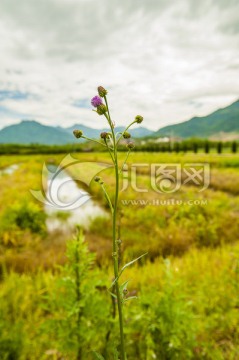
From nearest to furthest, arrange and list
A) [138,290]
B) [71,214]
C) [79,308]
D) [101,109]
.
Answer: [101,109], [79,308], [138,290], [71,214]

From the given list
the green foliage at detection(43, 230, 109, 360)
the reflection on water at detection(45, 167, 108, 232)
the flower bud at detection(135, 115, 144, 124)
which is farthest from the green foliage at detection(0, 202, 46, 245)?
the flower bud at detection(135, 115, 144, 124)

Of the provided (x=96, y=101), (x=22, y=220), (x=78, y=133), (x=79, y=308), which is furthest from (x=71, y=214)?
(x=96, y=101)

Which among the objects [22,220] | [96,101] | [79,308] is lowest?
[22,220]

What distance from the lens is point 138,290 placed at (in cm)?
412

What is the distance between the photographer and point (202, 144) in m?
83.8

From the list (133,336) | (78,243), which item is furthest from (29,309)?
(78,243)

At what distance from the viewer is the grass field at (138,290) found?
2371 millimetres

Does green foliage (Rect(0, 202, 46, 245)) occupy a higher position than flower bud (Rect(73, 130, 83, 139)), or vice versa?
flower bud (Rect(73, 130, 83, 139))

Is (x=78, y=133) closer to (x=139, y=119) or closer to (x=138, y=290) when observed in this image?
(x=139, y=119)

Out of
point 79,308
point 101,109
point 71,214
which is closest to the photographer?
point 101,109

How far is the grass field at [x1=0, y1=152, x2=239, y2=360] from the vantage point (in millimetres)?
2371

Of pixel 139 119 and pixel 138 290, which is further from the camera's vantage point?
pixel 138 290

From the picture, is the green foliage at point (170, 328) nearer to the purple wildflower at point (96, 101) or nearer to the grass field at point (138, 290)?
the grass field at point (138, 290)

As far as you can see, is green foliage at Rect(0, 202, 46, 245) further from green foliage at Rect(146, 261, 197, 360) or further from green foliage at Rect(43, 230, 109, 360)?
green foliage at Rect(146, 261, 197, 360)
